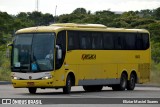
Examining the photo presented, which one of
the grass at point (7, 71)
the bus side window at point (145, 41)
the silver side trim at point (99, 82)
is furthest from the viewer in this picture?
the grass at point (7, 71)

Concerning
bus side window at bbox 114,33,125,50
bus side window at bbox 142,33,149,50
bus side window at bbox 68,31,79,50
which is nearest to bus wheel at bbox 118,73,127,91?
bus side window at bbox 114,33,125,50

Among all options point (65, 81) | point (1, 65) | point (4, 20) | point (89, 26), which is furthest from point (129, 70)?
point (4, 20)

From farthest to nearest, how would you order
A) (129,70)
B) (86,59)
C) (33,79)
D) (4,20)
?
(4,20)
(129,70)
(86,59)
(33,79)

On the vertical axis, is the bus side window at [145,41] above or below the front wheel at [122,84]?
above

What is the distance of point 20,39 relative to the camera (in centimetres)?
3319

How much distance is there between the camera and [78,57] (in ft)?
112

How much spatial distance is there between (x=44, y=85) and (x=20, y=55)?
1.92m

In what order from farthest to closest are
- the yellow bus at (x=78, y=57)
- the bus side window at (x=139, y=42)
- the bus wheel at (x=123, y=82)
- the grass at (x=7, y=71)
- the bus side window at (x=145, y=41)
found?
the grass at (x=7, y=71) → the bus side window at (x=145, y=41) → the bus side window at (x=139, y=42) → the bus wheel at (x=123, y=82) → the yellow bus at (x=78, y=57)

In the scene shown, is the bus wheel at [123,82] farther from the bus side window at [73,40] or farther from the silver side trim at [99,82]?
the bus side window at [73,40]

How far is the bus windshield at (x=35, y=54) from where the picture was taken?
3216 cm

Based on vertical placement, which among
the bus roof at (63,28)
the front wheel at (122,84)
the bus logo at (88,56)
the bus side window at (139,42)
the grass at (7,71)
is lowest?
the grass at (7,71)

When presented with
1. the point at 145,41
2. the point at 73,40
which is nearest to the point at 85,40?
the point at 73,40

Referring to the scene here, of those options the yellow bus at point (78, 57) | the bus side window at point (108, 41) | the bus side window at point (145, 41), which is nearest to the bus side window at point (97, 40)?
the yellow bus at point (78, 57)

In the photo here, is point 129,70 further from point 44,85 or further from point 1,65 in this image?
point 1,65
